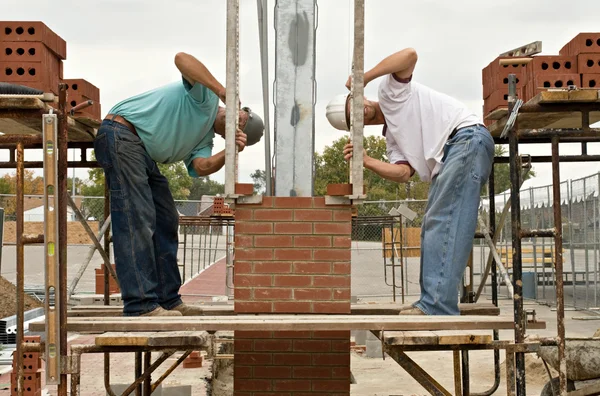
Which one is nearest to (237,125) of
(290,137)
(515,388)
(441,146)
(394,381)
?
(290,137)

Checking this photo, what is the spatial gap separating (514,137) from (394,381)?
279 inches

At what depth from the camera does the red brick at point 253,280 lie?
6.05m

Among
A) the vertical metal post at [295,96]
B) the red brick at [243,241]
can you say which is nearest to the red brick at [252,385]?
the red brick at [243,241]

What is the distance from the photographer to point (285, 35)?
645cm

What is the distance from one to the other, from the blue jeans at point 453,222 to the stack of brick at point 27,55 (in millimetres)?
3067

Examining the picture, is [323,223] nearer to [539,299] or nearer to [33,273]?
[539,299]

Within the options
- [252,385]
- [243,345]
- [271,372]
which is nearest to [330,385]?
[271,372]

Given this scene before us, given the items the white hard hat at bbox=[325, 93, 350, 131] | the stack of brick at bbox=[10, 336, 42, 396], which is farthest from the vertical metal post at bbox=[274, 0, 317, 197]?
the stack of brick at bbox=[10, 336, 42, 396]

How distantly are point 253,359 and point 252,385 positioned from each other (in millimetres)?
189

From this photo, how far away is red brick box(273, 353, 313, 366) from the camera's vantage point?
20.7 feet

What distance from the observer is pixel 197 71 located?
6.10m

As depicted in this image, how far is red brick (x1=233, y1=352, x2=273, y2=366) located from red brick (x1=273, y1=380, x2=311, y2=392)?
0.56 feet

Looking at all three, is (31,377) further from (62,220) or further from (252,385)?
(62,220)

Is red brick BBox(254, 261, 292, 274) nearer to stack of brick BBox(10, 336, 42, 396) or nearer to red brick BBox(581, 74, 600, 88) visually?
red brick BBox(581, 74, 600, 88)
